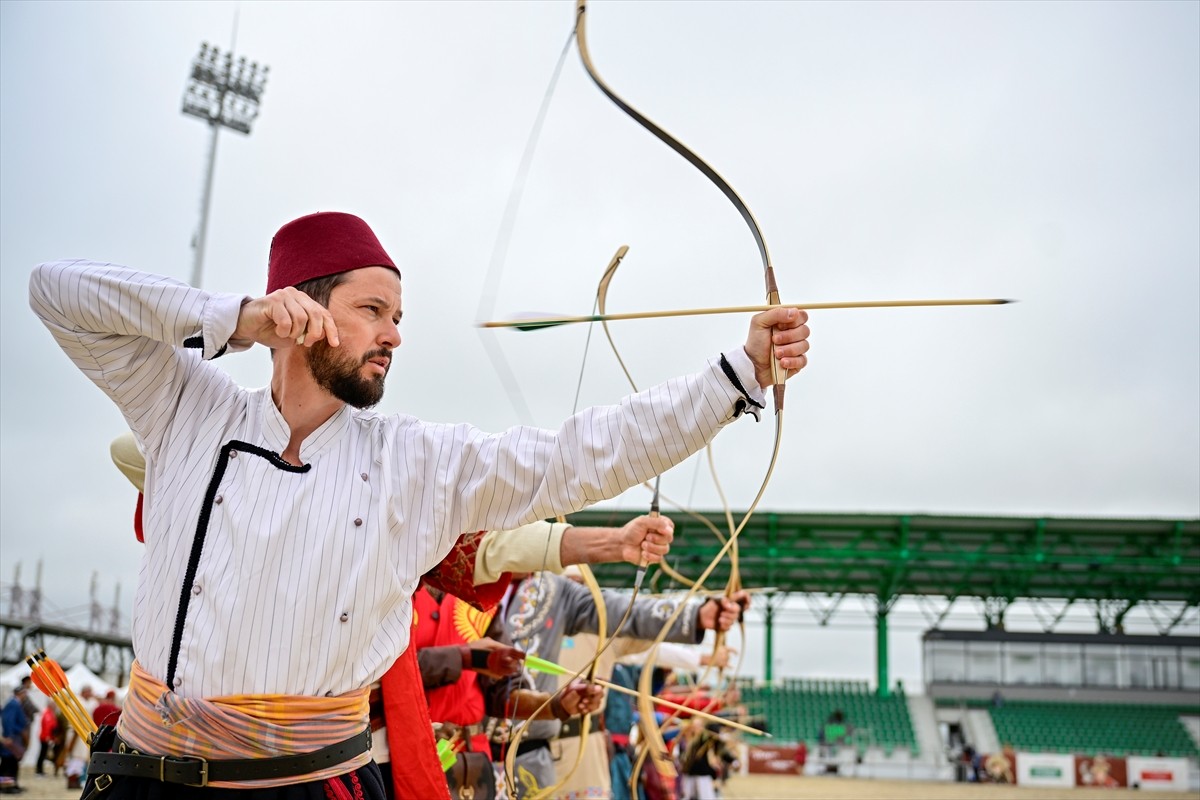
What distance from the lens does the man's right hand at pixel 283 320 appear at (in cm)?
159

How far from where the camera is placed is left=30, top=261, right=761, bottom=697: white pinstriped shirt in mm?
1646

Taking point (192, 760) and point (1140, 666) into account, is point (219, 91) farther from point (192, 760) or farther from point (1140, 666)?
point (1140, 666)

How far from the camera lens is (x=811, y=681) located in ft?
96.4

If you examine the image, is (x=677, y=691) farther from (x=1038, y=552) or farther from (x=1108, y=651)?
(x=1108, y=651)

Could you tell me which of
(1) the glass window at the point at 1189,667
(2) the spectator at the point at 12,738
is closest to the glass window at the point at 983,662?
(1) the glass window at the point at 1189,667

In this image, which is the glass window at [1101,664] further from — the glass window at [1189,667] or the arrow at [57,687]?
the arrow at [57,687]

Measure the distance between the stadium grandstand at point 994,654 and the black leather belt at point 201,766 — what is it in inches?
784

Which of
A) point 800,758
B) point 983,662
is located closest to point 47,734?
point 800,758

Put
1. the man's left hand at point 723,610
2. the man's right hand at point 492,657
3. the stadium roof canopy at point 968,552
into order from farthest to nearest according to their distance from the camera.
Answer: the stadium roof canopy at point 968,552 < the man's left hand at point 723,610 < the man's right hand at point 492,657

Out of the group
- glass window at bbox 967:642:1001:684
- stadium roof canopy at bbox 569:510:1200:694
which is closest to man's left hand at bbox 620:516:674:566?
stadium roof canopy at bbox 569:510:1200:694

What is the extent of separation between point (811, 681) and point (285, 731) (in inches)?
1151

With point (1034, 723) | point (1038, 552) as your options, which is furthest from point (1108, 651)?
point (1038, 552)

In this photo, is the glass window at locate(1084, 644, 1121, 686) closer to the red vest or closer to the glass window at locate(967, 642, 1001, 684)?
the glass window at locate(967, 642, 1001, 684)

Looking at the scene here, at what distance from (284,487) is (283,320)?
0.97ft
